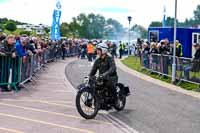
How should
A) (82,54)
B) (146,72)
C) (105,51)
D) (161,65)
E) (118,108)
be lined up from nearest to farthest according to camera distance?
(105,51) → (118,108) → (161,65) → (146,72) → (82,54)

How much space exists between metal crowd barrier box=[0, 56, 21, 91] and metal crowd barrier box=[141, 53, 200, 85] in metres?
6.60

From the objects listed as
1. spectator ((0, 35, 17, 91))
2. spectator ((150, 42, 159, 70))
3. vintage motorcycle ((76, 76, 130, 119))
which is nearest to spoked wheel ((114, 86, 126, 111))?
vintage motorcycle ((76, 76, 130, 119))

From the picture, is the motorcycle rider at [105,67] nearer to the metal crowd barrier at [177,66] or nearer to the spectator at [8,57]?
the spectator at [8,57]

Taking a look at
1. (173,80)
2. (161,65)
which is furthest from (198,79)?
(161,65)

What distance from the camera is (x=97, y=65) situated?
41.9 feet

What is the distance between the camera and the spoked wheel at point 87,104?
1198cm

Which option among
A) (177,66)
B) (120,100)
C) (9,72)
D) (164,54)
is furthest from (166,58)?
(120,100)

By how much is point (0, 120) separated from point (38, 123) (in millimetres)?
841

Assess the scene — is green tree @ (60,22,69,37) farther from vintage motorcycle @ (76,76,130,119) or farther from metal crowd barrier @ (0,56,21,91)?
vintage motorcycle @ (76,76,130,119)

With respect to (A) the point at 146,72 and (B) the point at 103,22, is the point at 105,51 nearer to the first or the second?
(A) the point at 146,72

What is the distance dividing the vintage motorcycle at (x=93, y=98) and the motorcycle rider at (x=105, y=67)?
134mm

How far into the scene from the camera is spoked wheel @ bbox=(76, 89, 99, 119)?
11977 millimetres

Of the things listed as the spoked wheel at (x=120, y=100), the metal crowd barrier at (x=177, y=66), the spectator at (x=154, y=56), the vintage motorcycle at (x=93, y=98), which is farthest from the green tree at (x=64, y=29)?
the vintage motorcycle at (x=93, y=98)

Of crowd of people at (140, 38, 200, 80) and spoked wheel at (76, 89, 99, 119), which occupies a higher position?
crowd of people at (140, 38, 200, 80)
